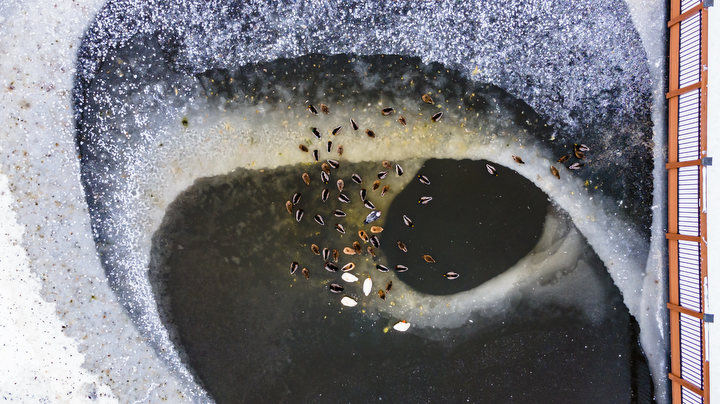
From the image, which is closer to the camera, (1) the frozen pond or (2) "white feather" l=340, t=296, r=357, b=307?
(1) the frozen pond

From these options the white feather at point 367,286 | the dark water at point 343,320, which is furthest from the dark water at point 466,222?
the white feather at point 367,286

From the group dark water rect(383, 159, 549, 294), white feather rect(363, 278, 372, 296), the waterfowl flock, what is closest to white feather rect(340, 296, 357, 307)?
the waterfowl flock

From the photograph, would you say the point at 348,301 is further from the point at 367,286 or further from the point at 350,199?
the point at 350,199

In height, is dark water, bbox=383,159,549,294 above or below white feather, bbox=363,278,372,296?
above

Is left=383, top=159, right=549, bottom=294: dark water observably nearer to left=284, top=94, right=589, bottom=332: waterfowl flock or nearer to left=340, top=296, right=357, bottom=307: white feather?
left=284, top=94, right=589, bottom=332: waterfowl flock

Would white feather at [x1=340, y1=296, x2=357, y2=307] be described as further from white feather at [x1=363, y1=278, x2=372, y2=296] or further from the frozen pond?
white feather at [x1=363, y1=278, x2=372, y2=296]

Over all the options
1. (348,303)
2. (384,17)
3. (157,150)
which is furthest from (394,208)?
(157,150)

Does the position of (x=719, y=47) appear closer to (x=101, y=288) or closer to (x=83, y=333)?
(x=101, y=288)
